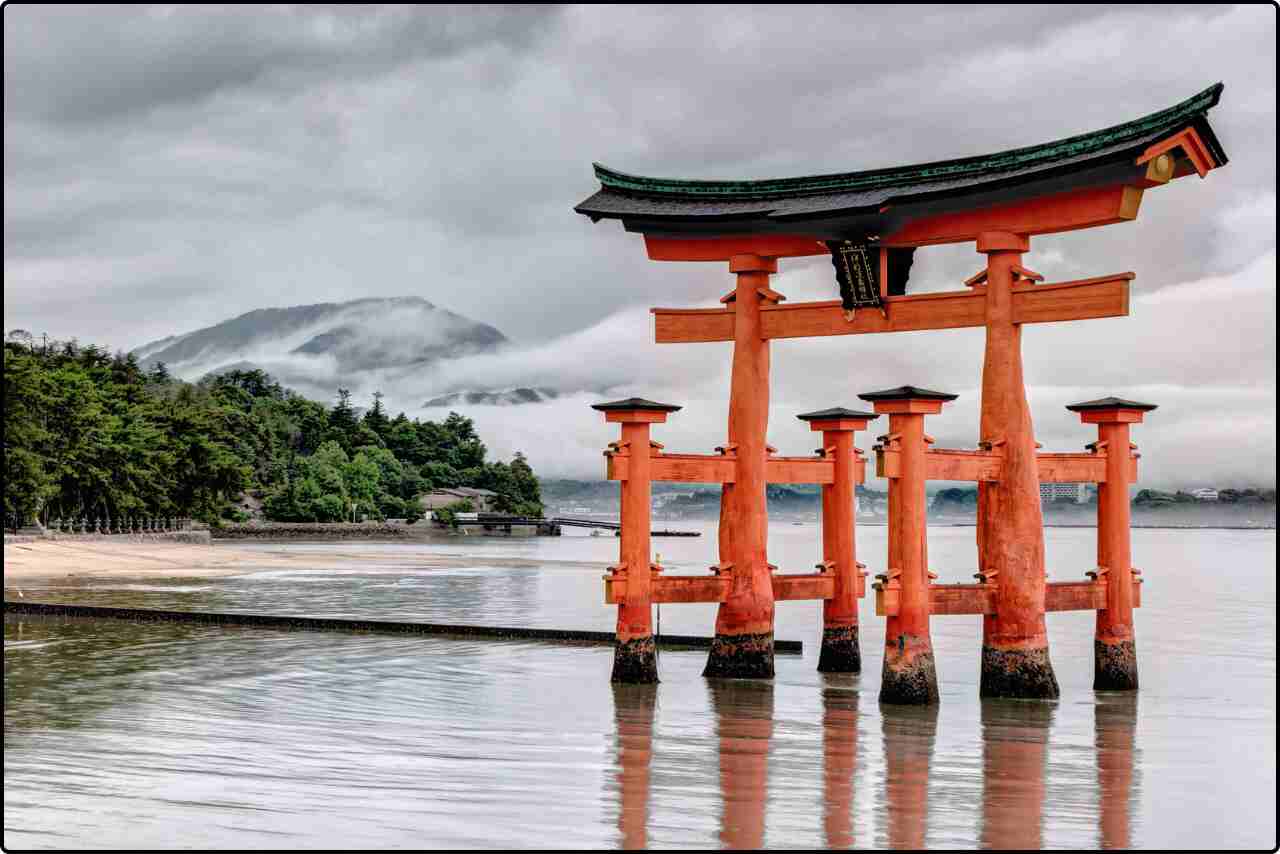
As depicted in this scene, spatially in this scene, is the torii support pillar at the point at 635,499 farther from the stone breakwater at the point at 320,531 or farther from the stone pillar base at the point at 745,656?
the stone breakwater at the point at 320,531

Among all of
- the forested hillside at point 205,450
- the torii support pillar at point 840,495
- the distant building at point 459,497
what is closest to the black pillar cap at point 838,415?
the torii support pillar at point 840,495

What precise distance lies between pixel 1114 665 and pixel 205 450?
7487cm

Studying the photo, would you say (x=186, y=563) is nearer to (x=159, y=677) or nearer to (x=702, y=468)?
(x=159, y=677)

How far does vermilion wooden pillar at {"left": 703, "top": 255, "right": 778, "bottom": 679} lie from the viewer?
20672mm

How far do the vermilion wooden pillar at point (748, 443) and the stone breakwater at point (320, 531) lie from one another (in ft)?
279

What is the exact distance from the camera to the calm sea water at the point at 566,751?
12047mm

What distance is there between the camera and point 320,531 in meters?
115

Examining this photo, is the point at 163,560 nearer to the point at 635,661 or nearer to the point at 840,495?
the point at 635,661

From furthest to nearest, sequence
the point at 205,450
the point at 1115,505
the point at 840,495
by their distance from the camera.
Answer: the point at 205,450 < the point at 840,495 < the point at 1115,505

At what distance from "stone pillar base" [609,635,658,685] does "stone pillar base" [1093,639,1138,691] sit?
6.87 metres

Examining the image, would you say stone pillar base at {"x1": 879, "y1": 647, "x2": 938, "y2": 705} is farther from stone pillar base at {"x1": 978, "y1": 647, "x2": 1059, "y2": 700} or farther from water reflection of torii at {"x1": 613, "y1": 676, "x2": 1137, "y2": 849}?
stone pillar base at {"x1": 978, "y1": 647, "x2": 1059, "y2": 700}

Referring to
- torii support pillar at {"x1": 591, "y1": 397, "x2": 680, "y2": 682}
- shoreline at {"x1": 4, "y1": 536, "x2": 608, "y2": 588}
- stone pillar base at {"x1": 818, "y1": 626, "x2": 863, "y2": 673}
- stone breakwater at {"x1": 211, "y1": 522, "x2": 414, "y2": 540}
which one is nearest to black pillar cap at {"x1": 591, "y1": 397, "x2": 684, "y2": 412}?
torii support pillar at {"x1": 591, "y1": 397, "x2": 680, "y2": 682}

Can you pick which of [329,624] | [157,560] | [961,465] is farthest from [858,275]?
[157,560]

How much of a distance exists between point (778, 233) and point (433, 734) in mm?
8884
